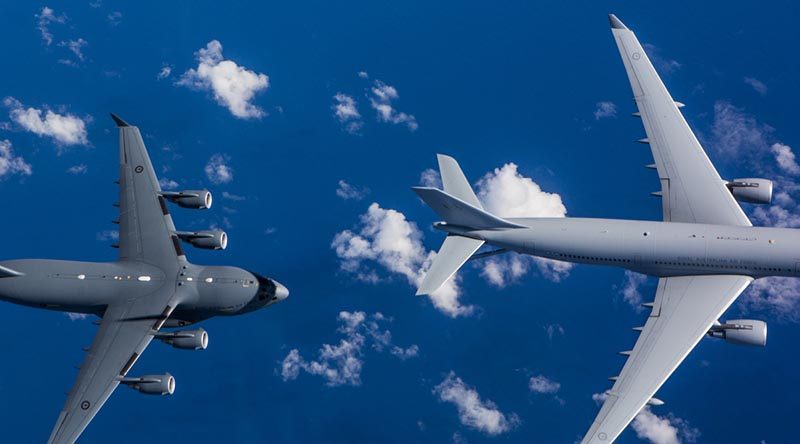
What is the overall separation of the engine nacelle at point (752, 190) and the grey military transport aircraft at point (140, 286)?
37.3 m

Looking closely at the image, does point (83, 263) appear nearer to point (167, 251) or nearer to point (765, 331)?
point (167, 251)

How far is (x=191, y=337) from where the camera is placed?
61156mm

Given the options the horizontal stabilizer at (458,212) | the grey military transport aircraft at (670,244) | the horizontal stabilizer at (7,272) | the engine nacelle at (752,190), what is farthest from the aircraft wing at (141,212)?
the engine nacelle at (752,190)

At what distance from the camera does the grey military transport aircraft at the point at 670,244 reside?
201 feet

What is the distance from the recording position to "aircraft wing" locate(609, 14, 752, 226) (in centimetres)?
6531

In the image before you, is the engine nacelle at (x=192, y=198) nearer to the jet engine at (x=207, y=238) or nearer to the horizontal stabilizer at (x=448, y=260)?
the jet engine at (x=207, y=238)

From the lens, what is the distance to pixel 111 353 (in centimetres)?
6175

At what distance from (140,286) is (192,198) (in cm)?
799

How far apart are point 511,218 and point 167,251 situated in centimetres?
2750

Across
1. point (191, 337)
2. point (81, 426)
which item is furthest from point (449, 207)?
point (81, 426)

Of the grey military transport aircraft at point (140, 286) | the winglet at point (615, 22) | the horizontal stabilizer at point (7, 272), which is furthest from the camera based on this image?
the winglet at point (615, 22)

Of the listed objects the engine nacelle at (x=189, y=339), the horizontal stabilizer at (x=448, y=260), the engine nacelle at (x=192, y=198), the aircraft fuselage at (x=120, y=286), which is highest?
the engine nacelle at (x=192, y=198)

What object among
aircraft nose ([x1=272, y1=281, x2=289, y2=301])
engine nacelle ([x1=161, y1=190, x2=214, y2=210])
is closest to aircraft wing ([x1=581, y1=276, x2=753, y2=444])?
aircraft nose ([x1=272, y1=281, x2=289, y2=301])

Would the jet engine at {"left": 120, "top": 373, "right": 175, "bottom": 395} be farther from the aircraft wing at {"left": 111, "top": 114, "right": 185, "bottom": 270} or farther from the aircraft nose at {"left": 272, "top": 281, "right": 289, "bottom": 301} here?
the aircraft nose at {"left": 272, "top": 281, "right": 289, "bottom": 301}
